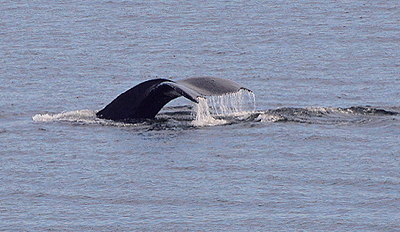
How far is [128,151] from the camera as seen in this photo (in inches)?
561

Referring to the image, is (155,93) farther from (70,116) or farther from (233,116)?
(70,116)

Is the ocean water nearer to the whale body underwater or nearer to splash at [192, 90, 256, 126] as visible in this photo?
splash at [192, 90, 256, 126]

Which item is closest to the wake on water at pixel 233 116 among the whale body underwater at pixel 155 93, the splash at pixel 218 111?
the splash at pixel 218 111

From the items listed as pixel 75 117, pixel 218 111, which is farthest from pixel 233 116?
pixel 75 117

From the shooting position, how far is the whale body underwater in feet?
49.5

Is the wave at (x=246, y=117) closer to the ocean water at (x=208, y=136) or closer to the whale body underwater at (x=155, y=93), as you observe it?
the ocean water at (x=208, y=136)

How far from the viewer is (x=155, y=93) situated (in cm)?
1593

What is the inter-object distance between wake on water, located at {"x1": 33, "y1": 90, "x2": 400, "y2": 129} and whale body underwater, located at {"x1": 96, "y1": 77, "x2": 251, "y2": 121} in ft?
0.62

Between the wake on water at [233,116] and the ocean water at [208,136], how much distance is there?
51 millimetres

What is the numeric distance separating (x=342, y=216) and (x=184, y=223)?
183 cm

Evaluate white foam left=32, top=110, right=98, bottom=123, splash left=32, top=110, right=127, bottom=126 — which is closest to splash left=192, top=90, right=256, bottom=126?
splash left=32, top=110, right=127, bottom=126

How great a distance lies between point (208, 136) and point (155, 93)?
1410mm

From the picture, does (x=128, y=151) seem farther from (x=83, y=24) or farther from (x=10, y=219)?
(x=83, y=24)

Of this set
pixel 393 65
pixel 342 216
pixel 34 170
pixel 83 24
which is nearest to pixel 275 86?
pixel 393 65
